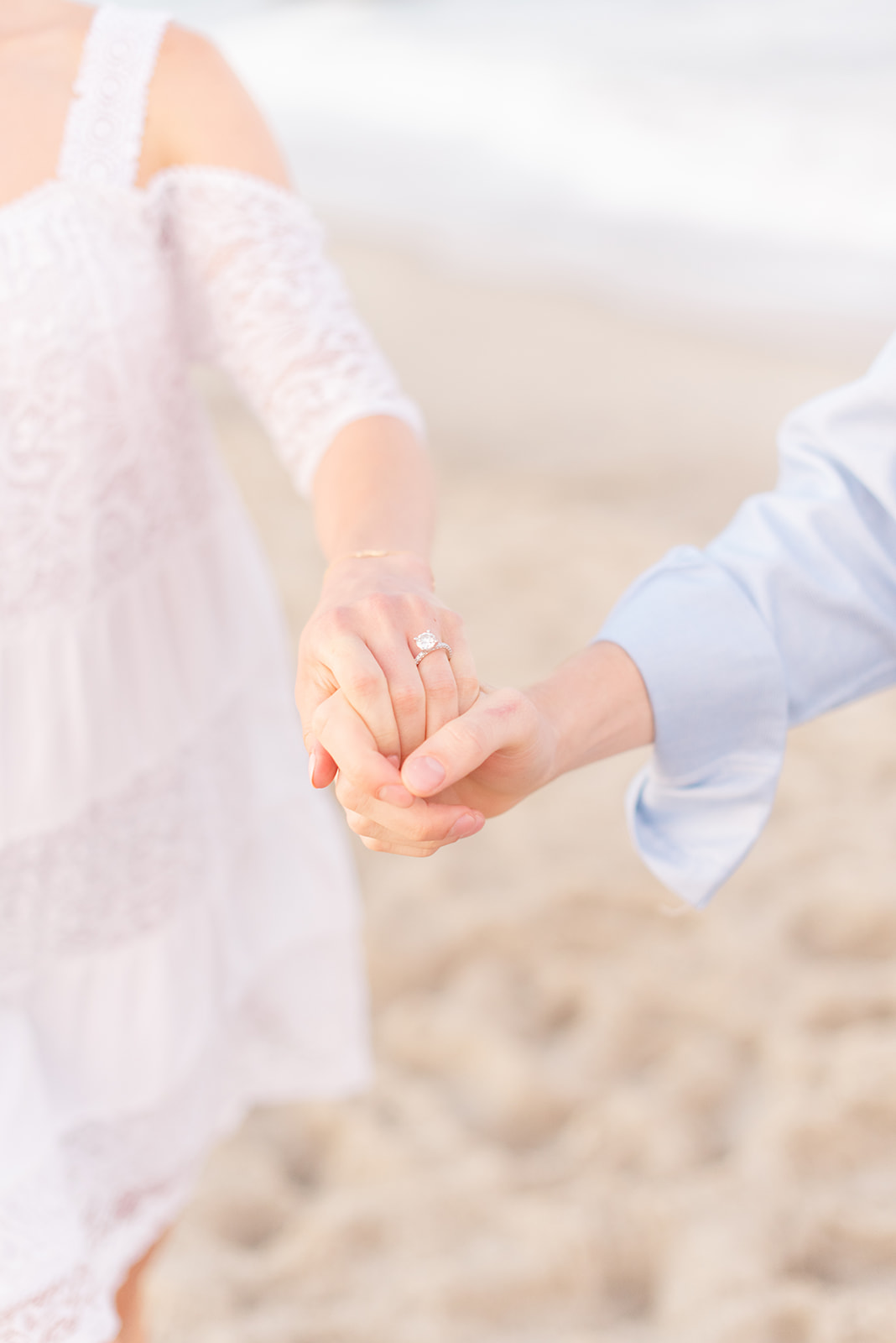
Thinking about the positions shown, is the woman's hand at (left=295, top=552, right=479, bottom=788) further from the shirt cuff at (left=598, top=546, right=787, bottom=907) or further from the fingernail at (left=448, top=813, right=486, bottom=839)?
the shirt cuff at (left=598, top=546, right=787, bottom=907)

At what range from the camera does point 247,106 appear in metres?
1.21

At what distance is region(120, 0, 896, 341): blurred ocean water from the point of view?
5.03 m

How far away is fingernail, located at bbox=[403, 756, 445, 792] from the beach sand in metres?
0.57

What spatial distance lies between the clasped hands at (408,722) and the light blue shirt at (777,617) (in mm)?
129

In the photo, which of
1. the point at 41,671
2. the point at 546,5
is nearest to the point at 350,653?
the point at 41,671

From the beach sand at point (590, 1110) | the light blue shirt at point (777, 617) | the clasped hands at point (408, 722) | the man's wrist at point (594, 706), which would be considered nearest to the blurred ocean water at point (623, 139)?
the beach sand at point (590, 1110)

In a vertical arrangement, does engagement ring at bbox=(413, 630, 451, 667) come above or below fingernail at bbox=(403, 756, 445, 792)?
above

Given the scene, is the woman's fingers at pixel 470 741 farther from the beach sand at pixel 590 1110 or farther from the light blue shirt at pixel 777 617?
the beach sand at pixel 590 1110

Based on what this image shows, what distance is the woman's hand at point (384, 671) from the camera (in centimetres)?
83

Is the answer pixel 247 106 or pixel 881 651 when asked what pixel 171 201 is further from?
pixel 881 651

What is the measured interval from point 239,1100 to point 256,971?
0.18m

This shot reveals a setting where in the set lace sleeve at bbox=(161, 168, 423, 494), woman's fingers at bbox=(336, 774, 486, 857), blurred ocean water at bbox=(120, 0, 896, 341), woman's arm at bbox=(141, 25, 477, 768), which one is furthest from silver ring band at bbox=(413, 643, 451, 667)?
blurred ocean water at bbox=(120, 0, 896, 341)

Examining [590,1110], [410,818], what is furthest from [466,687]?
[590,1110]

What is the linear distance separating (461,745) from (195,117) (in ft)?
2.42
